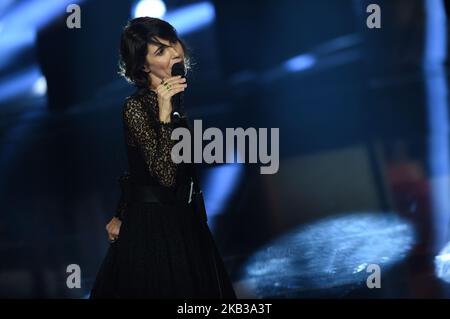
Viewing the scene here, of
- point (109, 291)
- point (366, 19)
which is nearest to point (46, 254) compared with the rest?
point (109, 291)

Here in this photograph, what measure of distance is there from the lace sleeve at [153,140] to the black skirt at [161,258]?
4.8 inches

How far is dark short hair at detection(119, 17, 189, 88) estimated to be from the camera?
2.26 m

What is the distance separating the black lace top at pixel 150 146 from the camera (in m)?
2.03

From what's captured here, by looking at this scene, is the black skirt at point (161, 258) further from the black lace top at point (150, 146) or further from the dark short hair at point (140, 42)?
the dark short hair at point (140, 42)

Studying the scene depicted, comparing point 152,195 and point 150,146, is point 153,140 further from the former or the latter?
point 152,195

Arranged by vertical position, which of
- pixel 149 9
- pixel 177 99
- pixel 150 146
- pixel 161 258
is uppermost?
pixel 149 9

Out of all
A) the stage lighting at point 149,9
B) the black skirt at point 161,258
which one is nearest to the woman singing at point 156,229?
the black skirt at point 161,258

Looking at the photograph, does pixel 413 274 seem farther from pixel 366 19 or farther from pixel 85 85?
pixel 85 85

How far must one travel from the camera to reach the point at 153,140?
204cm

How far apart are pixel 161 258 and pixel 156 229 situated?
0.29 ft

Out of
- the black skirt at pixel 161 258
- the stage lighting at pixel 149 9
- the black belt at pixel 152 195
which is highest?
the stage lighting at pixel 149 9

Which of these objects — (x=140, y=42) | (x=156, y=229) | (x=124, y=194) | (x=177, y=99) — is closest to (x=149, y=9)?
(x=140, y=42)

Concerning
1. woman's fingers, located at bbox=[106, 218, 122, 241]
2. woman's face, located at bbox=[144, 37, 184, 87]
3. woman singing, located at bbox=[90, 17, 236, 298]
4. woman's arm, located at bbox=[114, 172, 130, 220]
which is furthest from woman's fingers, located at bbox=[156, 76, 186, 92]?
woman's fingers, located at bbox=[106, 218, 122, 241]

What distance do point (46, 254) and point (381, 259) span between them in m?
1.44
